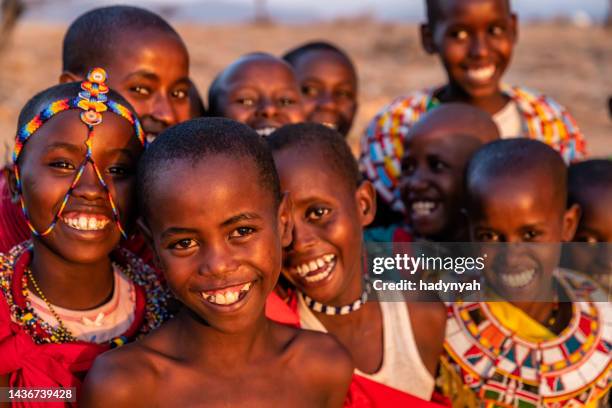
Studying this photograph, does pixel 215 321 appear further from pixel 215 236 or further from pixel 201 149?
pixel 201 149

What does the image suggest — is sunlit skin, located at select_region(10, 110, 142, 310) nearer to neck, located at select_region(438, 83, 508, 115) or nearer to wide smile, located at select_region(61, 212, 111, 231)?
wide smile, located at select_region(61, 212, 111, 231)

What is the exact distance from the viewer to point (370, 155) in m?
4.28

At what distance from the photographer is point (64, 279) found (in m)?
2.37

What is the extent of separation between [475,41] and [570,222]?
53.3 inches

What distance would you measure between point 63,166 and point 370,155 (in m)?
2.34

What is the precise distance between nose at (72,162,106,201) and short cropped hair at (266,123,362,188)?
62 cm

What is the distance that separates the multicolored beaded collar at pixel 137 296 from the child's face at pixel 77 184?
0.14 m

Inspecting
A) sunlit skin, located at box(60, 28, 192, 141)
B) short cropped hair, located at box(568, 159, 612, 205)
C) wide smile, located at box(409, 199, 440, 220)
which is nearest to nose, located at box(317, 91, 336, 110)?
wide smile, located at box(409, 199, 440, 220)

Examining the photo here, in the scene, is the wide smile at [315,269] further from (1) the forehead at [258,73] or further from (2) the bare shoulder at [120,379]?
(1) the forehead at [258,73]

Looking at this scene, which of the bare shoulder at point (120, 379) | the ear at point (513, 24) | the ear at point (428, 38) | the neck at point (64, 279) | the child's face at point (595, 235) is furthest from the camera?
the ear at point (428, 38)

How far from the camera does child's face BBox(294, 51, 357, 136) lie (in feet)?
14.2

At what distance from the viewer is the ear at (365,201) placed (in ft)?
8.83

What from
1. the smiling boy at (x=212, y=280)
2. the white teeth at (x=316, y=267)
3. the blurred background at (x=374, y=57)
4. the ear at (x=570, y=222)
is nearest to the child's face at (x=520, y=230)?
the ear at (x=570, y=222)

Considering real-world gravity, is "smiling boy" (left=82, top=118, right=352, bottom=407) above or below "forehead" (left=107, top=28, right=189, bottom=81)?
below
